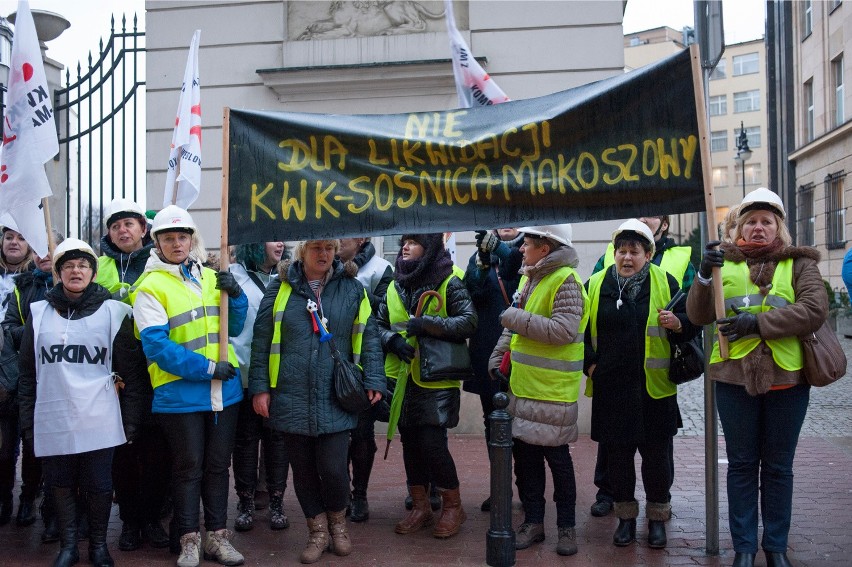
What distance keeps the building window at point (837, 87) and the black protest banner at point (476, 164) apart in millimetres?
24594

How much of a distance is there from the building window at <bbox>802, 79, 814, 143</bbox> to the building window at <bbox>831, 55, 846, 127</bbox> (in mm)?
2105

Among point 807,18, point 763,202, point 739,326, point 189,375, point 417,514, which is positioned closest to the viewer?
point 739,326

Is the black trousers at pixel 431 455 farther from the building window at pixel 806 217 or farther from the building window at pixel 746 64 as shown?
the building window at pixel 746 64

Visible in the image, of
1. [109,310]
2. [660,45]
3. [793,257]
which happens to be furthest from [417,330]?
[660,45]

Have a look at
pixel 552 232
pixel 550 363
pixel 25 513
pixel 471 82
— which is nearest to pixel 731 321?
pixel 550 363

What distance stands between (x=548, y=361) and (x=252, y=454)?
85.6 inches

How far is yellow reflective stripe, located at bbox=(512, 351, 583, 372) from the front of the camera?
4961 mm

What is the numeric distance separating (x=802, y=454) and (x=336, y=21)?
640 centimetres

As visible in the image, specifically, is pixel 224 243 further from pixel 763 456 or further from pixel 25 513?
pixel 763 456

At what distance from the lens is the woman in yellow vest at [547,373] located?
491cm

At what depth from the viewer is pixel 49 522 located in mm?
5406

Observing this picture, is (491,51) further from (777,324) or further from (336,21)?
(777,324)

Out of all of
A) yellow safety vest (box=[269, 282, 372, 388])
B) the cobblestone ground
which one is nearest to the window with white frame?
the cobblestone ground

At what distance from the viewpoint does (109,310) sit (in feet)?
16.0
